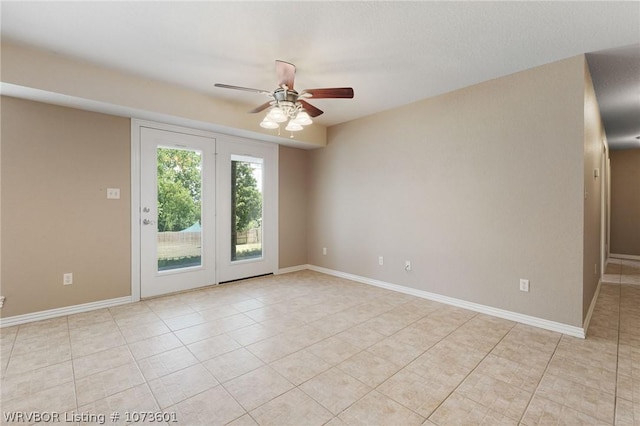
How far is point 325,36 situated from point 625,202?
7.93m

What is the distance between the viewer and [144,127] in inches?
143

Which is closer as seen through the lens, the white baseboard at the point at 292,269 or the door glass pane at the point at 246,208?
the door glass pane at the point at 246,208

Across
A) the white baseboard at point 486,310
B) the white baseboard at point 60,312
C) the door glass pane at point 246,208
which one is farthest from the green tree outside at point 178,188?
the white baseboard at point 486,310

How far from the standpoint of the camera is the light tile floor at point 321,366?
1.71 metres

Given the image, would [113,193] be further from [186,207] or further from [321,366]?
[321,366]

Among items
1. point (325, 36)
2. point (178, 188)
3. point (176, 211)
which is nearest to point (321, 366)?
point (325, 36)

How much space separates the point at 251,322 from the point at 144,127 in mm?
2728

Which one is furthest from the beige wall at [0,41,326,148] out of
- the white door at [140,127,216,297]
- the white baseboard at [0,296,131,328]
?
the white baseboard at [0,296,131,328]

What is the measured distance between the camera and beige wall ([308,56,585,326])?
2742mm

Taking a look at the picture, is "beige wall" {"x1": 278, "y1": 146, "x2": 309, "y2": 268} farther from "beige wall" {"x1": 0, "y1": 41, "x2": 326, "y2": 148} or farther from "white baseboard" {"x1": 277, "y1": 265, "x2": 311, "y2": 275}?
"beige wall" {"x1": 0, "y1": 41, "x2": 326, "y2": 148}

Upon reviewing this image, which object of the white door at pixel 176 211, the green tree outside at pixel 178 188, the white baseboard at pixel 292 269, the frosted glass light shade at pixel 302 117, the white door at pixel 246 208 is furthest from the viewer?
the white baseboard at pixel 292 269

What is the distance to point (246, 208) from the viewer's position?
4.73 m

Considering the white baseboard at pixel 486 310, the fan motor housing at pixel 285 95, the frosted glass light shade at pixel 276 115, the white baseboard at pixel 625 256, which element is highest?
the fan motor housing at pixel 285 95

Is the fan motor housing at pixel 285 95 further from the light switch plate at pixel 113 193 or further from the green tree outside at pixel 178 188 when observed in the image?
the light switch plate at pixel 113 193
